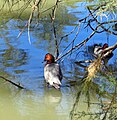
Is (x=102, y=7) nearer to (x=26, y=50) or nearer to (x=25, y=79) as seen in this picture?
(x=25, y=79)

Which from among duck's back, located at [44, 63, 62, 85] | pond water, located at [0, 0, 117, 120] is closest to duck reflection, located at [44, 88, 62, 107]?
pond water, located at [0, 0, 117, 120]

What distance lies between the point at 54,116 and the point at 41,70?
4.63ft

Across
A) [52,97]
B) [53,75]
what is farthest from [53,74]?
[52,97]

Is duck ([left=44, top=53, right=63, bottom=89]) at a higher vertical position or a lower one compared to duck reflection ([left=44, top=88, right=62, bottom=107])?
higher

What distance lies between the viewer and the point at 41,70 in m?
5.54

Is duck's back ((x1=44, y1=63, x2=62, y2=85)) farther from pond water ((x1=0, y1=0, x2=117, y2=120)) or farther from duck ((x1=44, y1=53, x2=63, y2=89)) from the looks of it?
pond water ((x1=0, y1=0, x2=117, y2=120))

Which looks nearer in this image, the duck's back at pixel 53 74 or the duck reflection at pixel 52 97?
the duck reflection at pixel 52 97

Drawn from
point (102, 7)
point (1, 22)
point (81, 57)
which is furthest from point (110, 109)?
point (1, 22)

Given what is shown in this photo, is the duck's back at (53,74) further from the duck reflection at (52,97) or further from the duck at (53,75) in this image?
the duck reflection at (52,97)

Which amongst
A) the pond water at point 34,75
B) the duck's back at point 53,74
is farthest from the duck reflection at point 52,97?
the duck's back at point 53,74

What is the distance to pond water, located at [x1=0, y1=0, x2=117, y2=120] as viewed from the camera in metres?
4.35

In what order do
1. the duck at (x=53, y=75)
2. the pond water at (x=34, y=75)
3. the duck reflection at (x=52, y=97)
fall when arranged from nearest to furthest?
the pond water at (x=34, y=75), the duck reflection at (x=52, y=97), the duck at (x=53, y=75)

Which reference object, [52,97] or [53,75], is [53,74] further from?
[52,97]

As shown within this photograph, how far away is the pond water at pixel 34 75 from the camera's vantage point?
14.3 ft
